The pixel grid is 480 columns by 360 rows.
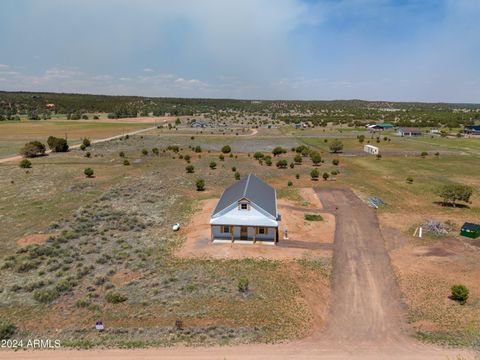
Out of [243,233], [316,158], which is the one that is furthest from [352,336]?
[316,158]

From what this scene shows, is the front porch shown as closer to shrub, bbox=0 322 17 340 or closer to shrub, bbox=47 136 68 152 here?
shrub, bbox=0 322 17 340

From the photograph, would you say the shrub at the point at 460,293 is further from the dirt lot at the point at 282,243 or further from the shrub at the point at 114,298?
the shrub at the point at 114,298

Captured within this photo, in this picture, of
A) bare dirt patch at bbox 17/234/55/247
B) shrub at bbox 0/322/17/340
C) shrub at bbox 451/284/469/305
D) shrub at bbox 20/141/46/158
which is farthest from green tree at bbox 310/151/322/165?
shrub at bbox 20/141/46/158

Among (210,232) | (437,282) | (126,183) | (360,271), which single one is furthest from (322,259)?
(126,183)

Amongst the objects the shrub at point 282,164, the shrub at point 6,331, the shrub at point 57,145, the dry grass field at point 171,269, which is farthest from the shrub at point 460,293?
the shrub at point 57,145

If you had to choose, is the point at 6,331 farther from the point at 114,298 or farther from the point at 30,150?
the point at 30,150

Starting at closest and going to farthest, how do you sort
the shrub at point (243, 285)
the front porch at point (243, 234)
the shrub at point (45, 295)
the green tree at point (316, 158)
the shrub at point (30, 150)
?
the shrub at point (45, 295) → the shrub at point (243, 285) → the front porch at point (243, 234) → the green tree at point (316, 158) → the shrub at point (30, 150)

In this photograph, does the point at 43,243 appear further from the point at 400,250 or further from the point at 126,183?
the point at 400,250
